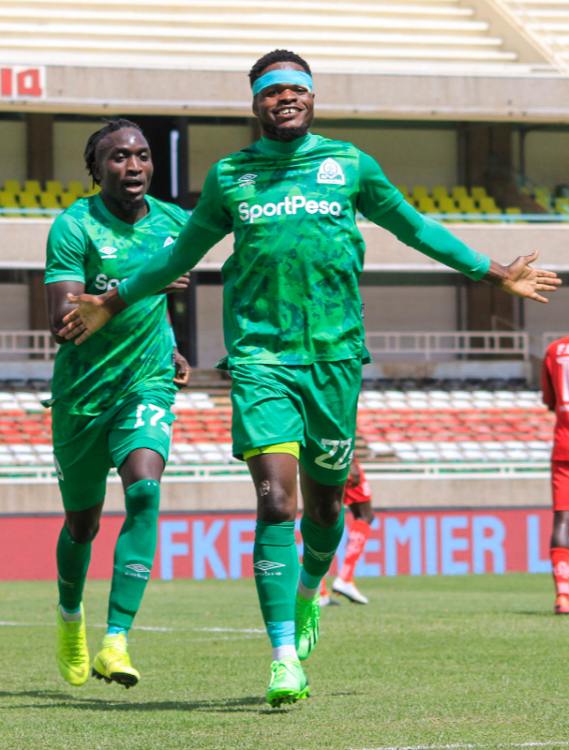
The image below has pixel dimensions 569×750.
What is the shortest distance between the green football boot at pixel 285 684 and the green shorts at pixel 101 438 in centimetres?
125

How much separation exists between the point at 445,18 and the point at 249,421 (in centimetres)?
2465

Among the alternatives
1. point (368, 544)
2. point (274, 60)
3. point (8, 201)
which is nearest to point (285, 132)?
point (274, 60)

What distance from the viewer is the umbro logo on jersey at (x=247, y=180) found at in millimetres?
4527

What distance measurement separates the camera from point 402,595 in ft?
37.8

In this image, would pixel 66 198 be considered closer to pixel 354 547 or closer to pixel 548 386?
pixel 354 547

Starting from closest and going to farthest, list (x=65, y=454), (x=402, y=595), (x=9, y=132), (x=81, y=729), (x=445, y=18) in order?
(x=81, y=729), (x=65, y=454), (x=402, y=595), (x=9, y=132), (x=445, y=18)

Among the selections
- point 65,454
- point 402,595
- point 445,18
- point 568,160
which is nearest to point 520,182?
point 568,160

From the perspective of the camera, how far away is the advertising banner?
1518 cm

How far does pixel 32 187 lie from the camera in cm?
2480

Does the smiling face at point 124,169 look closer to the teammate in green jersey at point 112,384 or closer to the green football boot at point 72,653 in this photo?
the teammate in green jersey at point 112,384

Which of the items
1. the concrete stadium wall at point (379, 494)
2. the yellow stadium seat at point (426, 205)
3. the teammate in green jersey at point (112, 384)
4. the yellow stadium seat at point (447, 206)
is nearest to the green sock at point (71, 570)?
the teammate in green jersey at point (112, 384)

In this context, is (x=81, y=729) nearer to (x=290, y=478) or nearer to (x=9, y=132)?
(x=290, y=478)

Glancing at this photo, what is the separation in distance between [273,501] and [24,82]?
1929 centimetres

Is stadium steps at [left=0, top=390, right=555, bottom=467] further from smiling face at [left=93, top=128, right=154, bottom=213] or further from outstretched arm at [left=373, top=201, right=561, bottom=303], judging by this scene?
outstretched arm at [left=373, top=201, right=561, bottom=303]
